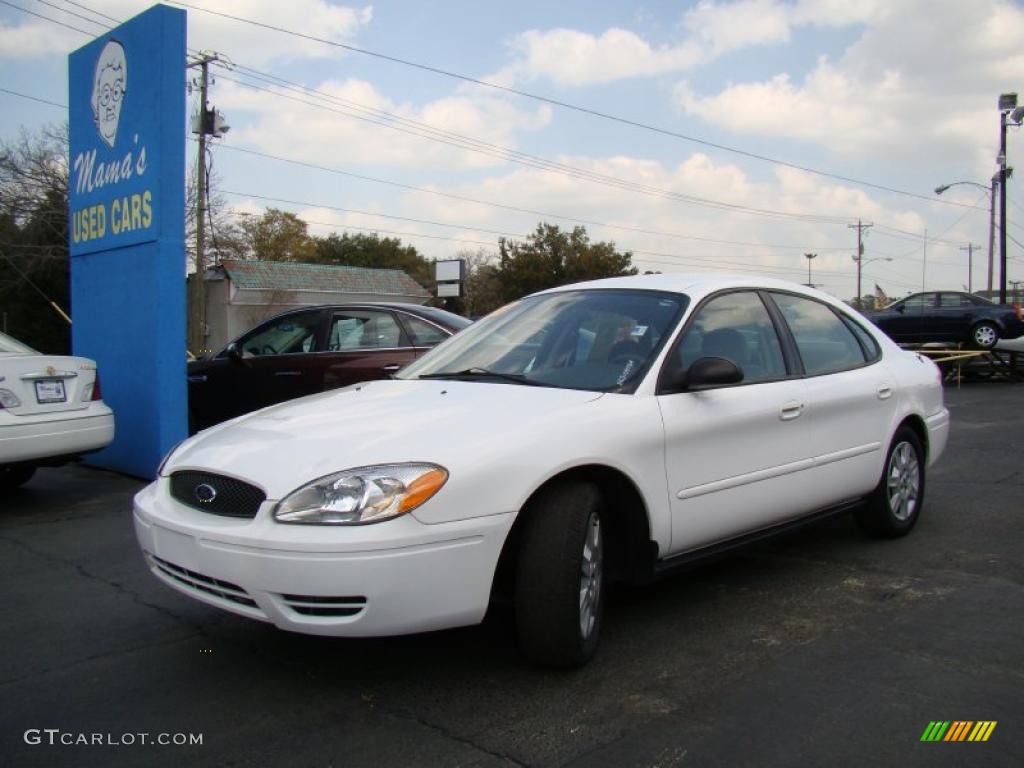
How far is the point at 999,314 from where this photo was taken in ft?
59.7

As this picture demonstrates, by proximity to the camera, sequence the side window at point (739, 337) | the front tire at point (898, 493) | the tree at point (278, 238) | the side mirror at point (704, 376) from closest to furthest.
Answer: the side mirror at point (704, 376), the side window at point (739, 337), the front tire at point (898, 493), the tree at point (278, 238)

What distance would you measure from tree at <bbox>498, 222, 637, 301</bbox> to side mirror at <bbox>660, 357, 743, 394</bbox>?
5047 cm

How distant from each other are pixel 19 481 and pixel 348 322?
125 inches

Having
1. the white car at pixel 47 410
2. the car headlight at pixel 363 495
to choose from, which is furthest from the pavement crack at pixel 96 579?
the car headlight at pixel 363 495

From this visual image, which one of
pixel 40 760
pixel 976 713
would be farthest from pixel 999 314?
pixel 40 760

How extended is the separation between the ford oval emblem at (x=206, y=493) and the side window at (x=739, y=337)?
2.05 meters

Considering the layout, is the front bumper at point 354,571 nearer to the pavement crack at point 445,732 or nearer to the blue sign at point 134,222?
the pavement crack at point 445,732

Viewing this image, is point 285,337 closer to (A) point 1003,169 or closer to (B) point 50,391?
(B) point 50,391

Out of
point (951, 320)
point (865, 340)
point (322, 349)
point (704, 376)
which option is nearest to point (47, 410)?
point (322, 349)

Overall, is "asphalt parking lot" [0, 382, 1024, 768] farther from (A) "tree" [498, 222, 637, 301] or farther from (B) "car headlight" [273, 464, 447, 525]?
(A) "tree" [498, 222, 637, 301]

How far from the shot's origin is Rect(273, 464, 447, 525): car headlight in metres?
2.92

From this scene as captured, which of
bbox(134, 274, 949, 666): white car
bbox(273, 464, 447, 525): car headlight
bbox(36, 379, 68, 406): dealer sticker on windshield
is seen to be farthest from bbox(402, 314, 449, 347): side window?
bbox(273, 464, 447, 525): car headlight

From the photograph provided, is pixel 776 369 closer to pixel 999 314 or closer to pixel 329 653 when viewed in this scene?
pixel 329 653

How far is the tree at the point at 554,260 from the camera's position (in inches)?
2149
